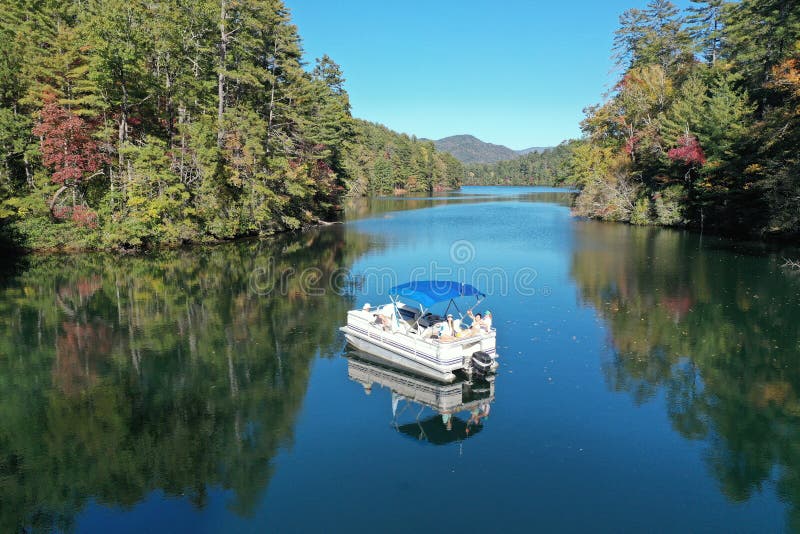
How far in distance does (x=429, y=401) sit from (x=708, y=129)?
145 ft

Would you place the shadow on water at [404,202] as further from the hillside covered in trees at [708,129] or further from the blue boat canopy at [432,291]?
the blue boat canopy at [432,291]

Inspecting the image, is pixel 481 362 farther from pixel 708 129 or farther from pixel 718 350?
pixel 708 129

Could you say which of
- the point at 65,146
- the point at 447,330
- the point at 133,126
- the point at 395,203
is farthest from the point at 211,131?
the point at 395,203

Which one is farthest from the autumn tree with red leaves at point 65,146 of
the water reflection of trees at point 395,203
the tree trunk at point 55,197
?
the water reflection of trees at point 395,203

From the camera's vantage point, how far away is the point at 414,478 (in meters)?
10.4

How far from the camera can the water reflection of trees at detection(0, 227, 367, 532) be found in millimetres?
10273

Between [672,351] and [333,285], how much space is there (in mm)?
16724

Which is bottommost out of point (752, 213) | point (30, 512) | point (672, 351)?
point (30, 512)

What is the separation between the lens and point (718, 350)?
Result: 56.4 ft

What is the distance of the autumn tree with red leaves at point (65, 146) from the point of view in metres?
33.5

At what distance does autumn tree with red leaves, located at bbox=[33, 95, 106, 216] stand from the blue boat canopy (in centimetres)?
2856

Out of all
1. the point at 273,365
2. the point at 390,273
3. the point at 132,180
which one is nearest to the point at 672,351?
the point at 273,365

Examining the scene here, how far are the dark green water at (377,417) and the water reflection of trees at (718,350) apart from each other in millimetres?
86

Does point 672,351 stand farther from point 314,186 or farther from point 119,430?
point 314,186
